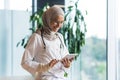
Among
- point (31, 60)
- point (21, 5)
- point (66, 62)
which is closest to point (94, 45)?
point (21, 5)

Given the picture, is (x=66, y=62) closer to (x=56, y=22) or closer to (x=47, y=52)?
(x=47, y=52)

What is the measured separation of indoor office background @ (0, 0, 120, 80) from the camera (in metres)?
3.51

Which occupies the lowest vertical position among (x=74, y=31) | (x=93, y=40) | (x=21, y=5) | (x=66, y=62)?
(x=66, y=62)

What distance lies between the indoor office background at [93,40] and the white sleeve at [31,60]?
4.55 feet

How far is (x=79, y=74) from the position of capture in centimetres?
372

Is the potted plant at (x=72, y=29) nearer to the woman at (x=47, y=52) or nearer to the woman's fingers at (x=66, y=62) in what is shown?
the woman at (x=47, y=52)

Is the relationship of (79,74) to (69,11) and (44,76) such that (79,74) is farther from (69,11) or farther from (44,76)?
(44,76)

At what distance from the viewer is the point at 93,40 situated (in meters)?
3.73

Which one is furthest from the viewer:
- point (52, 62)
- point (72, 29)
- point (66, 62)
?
point (72, 29)

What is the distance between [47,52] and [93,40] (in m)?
1.66

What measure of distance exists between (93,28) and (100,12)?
0.26m

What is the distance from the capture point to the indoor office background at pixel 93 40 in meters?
3.51

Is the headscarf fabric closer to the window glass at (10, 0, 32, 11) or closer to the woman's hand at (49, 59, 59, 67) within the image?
the woman's hand at (49, 59, 59, 67)
